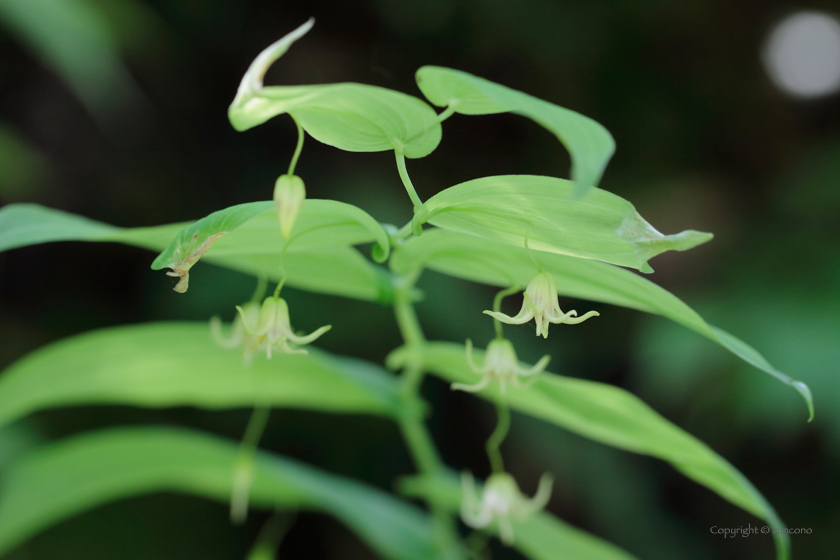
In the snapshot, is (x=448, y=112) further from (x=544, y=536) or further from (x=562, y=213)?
(x=544, y=536)

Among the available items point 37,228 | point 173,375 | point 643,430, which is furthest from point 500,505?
point 37,228

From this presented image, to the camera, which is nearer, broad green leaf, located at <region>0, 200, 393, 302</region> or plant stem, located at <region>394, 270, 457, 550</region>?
broad green leaf, located at <region>0, 200, 393, 302</region>

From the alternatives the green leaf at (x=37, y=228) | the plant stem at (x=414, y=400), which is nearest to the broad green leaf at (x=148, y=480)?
the plant stem at (x=414, y=400)

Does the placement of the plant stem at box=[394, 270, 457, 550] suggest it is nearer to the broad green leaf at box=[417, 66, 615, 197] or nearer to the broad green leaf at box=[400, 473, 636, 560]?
the broad green leaf at box=[400, 473, 636, 560]

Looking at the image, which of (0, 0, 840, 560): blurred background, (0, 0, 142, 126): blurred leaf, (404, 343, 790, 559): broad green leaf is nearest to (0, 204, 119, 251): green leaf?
(404, 343, 790, 559): broad green leaf

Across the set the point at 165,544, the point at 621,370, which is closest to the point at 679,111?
the point at 621,370

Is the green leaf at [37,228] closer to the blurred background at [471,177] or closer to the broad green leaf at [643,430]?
the broad green leaf at [643,430]

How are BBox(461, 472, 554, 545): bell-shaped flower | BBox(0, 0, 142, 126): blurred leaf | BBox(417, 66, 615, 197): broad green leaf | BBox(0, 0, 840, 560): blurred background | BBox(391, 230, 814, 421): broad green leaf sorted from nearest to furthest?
BBox(417, 66, 615, 197): broad green leaf, BBox(391, 230, 814, 421): broad green leaf, BBox(461, 472, 554, 545): bell-shaped flower, BBox(0, 0, 142, 126): blurred leaf, BBox(0, 0, 840, 560): blurred background
